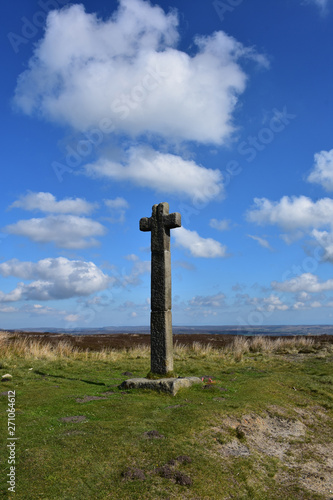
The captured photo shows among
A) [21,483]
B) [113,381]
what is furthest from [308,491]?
[113,381]

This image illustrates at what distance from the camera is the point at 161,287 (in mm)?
12438

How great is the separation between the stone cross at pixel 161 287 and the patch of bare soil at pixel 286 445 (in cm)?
381

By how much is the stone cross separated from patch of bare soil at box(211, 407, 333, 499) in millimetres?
3810

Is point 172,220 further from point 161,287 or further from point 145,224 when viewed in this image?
point 161,287

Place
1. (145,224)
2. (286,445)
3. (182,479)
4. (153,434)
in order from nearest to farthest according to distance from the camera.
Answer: (182,479)
(153,434)
(286,445)
(145,224)

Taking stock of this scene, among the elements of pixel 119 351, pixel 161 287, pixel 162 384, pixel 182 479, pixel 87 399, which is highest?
pixel 161 287

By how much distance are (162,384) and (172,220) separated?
508cm

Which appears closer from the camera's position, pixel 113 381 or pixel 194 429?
pixel 194 429

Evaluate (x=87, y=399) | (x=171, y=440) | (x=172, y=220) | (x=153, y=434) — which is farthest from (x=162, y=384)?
(x=172, y=220)

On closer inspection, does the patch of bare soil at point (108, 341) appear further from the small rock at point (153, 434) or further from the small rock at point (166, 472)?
the small rock at point (166, 472)

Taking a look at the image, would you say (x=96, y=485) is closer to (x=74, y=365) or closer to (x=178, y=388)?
(x=178, y=388)

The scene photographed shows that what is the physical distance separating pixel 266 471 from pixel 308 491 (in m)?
0.77

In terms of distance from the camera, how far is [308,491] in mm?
6312

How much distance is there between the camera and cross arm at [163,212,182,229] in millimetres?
12445
